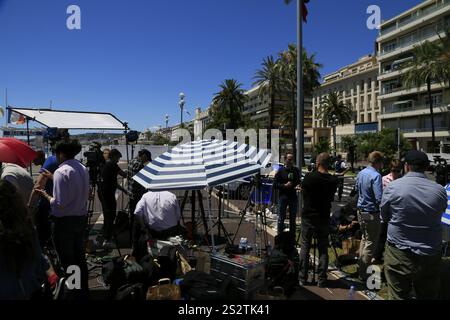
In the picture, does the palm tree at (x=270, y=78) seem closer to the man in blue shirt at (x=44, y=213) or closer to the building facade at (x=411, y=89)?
the building facade at (x=411, y=89)

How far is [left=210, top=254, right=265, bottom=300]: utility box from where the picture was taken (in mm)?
3938

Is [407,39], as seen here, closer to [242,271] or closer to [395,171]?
[395,171]

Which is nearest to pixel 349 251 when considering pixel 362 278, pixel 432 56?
pixel 362 278

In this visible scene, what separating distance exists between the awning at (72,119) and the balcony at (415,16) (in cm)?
5207

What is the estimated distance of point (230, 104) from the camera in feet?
183

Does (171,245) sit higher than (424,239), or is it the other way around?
(424,239)

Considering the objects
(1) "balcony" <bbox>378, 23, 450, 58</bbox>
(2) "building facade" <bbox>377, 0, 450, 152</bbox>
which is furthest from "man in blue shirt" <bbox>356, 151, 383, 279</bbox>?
(1) "balcony" <bbox>378, 23, 450, 58</bbox>

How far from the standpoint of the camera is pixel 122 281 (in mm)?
4156

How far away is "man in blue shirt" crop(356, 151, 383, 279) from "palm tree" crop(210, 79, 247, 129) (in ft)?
161

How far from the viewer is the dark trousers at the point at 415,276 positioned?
3391mm

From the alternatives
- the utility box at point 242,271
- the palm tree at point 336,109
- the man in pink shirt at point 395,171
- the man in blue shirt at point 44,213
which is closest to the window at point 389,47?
the palm tree at point 336,109

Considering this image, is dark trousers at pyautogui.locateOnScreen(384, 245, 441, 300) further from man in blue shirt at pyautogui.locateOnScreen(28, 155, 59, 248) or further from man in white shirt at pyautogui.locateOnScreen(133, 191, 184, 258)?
man in blue shirt at pyautogui.locateOnScreen(28, 155, 59, 248)
